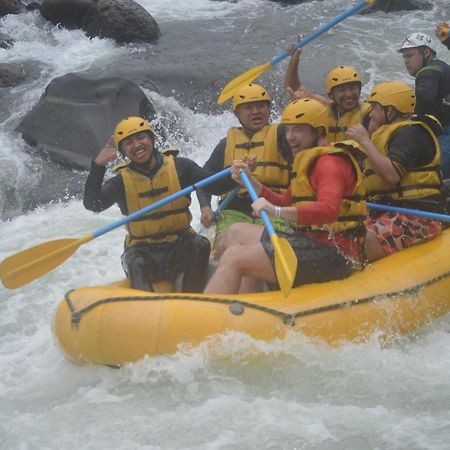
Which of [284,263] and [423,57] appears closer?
[284,263]

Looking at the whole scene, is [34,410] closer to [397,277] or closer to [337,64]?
[397,277]

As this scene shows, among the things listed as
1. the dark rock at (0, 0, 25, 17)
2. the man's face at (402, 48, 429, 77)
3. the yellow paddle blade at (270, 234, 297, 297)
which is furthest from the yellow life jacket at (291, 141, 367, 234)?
the dark rock at (0, 0, 25, 17)

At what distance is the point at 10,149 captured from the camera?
8188 millimetres

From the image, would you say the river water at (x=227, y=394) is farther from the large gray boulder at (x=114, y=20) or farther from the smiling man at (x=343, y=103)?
the large gray boulder at (x=114, y=20)

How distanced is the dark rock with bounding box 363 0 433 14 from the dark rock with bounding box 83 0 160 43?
14.2 feet

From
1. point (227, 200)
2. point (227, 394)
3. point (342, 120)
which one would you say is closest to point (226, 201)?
point (227, 200)

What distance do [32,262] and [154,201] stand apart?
0.84 m

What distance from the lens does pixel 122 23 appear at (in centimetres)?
1133

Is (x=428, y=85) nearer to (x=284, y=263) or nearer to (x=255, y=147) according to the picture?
(x=255, y=147)

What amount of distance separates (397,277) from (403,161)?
671mm

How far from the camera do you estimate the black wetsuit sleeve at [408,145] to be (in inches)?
168

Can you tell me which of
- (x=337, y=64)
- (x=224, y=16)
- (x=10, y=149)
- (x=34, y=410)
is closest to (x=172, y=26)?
(x=224, y=16)

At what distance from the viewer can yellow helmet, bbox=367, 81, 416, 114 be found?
14.2 ft

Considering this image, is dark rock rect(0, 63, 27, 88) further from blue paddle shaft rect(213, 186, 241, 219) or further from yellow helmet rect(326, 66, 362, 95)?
yellow helmet rect(326, 66, 362, 95)
